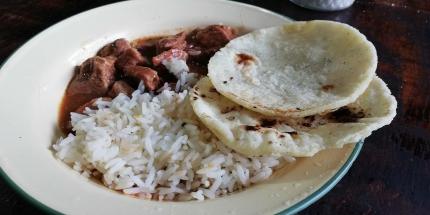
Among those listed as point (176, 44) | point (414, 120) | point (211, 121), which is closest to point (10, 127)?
point (211, 121)

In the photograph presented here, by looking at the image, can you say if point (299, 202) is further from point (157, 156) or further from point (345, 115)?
point (157, 156)

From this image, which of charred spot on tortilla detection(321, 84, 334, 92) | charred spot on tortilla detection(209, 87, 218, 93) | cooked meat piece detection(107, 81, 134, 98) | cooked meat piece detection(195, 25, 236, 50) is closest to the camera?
charred spot on tortilla detection(321, 84, 334, 92)

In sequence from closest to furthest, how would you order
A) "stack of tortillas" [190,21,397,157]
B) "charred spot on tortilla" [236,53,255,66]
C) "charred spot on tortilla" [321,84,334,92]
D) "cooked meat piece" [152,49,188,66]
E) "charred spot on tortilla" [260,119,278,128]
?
"stack of tortillas" [190,21,397,157] → "charred spot on tortilla" [260,119,278,128] → "charred spot on tortilla" [321,84,334,92] → "charred spot on tortilla" [236,53,255,66] → "cooked meat piece" [152,49,188,66]

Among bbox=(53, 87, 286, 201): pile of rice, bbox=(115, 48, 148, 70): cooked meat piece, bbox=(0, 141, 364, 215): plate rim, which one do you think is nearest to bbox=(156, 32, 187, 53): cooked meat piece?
bbox=(115, 48, 148, 70): cooked meat piece

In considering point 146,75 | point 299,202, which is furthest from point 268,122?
point 146,75

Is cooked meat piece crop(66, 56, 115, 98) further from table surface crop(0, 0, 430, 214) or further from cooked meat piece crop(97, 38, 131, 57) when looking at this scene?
table surface crop(0, 0, 430, 214)

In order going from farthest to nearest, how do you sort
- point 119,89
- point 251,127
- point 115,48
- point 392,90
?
point 115,48 < point 392,90 < point 119,89 < point 251,127
